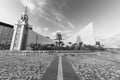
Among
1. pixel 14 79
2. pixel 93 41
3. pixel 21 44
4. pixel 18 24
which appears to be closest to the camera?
pixel 14 79

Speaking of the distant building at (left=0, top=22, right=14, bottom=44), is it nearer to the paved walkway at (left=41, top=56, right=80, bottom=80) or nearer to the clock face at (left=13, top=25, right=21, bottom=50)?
the clock face at (left=13, top=25, right=21, bottom=50)

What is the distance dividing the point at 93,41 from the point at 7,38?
8643cm

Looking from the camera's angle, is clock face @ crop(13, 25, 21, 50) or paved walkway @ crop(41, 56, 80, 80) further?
clock face @ crop(13, 25, 21, 50)

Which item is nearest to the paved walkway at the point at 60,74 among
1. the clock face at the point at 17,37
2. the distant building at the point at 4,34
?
the clock face at the point at 17,37

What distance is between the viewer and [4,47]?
48.8 m

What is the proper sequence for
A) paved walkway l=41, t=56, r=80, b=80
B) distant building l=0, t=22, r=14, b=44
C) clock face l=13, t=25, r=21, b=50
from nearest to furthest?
paved walkway l=41, t=56, r=80, b=80 < clock face l=13, t=25, r=21, b=50 < distant building l=0, t=22, r=14, b=44

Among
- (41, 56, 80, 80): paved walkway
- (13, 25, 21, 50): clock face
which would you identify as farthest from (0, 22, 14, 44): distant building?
(41, 56, 80, 80): paved walkway

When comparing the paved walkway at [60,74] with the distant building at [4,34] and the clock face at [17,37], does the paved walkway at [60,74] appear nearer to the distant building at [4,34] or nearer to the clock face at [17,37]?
the clock face at [17,37]

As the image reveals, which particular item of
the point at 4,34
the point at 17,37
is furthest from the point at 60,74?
the point at 4,34

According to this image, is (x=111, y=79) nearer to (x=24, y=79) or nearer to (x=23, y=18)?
(x=24, y=79)

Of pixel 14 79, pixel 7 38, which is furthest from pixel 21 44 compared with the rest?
pixel 14 79

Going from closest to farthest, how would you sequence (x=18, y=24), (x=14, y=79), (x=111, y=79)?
(x=14, y=79) < (x=111, y=79) < (x=18, y=24)

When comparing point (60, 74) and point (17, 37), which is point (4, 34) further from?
point (60, 74)

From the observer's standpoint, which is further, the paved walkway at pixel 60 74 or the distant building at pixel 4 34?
the distant building at pixel 4 34
